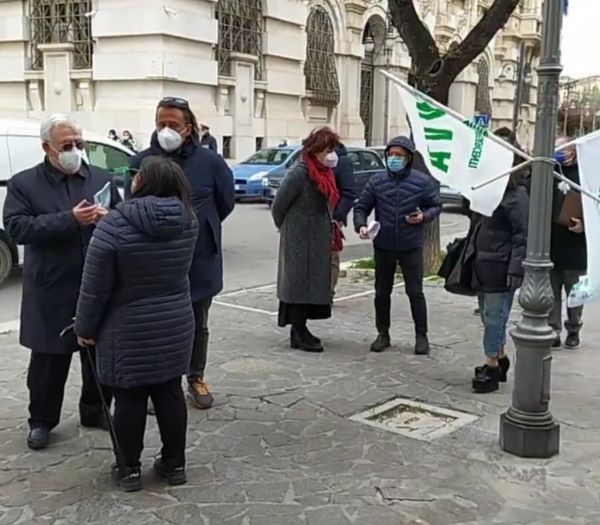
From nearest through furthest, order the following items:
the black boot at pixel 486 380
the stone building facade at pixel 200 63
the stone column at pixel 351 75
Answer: the black boot at pixel 486 380
the stone building facade at pixel 200 63
the stone column at pixel 351 75

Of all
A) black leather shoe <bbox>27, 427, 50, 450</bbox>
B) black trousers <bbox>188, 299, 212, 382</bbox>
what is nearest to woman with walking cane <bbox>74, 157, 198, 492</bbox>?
black leather shoe <bbox>27, 427, 50, 450</bbox>

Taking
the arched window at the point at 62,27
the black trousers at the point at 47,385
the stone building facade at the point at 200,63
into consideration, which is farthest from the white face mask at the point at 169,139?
the arched window at the point at 62,27

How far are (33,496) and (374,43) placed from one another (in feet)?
111

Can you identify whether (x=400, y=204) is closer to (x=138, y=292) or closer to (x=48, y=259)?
(x=48, y=259)

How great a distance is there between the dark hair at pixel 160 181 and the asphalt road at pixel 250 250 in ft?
16.4

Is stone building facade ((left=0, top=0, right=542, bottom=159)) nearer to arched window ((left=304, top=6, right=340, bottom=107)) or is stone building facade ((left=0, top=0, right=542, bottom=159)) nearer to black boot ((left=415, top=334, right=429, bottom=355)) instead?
arched window ((left=304, top=6, right=340, bottom=107))

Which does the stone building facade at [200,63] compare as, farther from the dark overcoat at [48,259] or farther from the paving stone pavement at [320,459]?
the dark overcoat at [48,259]

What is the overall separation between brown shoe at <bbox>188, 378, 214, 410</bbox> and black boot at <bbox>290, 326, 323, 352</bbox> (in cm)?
164

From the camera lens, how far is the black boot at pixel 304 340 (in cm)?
Answer: 717

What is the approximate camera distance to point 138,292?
3961 millimetres

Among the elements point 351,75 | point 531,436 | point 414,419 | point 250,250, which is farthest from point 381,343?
point 351,75

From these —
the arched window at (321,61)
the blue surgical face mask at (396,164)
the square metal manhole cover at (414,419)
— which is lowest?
the square metal manhole cover at (414,419)

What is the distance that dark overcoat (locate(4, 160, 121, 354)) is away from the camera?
15.1ft

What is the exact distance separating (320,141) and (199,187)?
188cm
